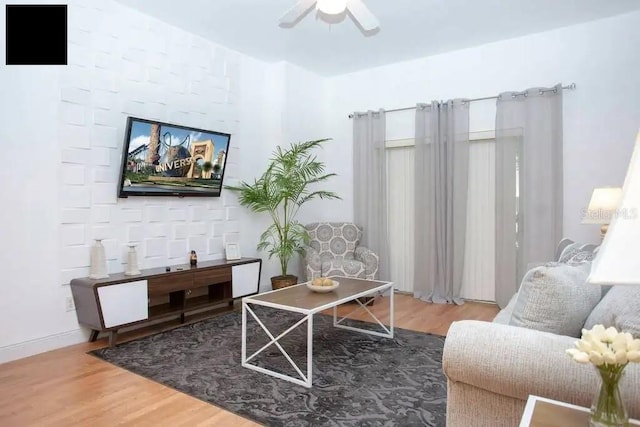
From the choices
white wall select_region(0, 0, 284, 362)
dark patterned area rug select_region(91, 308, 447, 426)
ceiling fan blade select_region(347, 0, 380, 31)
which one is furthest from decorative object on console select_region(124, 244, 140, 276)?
ceiling fan blade select_region(347, 0, 380, 31)

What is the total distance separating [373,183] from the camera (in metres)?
5.47

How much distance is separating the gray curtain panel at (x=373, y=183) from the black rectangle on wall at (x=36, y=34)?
3389 millimetres

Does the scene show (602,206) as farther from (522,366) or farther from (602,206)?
(522,366)

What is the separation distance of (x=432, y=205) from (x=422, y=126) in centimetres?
95

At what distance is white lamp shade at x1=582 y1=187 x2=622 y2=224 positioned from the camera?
3555mm

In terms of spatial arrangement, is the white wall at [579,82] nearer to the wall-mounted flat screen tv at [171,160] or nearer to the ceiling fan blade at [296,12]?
the ceiling fan blade at [296,12]

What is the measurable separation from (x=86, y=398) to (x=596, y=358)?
2629 mm

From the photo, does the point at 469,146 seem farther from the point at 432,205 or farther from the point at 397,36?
the point at 397,36

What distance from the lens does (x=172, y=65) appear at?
4.24 m

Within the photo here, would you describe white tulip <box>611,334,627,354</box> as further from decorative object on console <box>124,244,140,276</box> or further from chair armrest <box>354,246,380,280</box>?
chair armrest <box>354,246,380,280</box>

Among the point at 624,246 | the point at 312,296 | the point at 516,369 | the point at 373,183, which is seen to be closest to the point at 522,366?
the point at 516,369

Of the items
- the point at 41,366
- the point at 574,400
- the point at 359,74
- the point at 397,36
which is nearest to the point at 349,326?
the point at 41,366

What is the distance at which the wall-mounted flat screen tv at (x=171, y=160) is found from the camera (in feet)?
12.2

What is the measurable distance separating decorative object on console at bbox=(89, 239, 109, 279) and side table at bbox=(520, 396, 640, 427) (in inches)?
128
